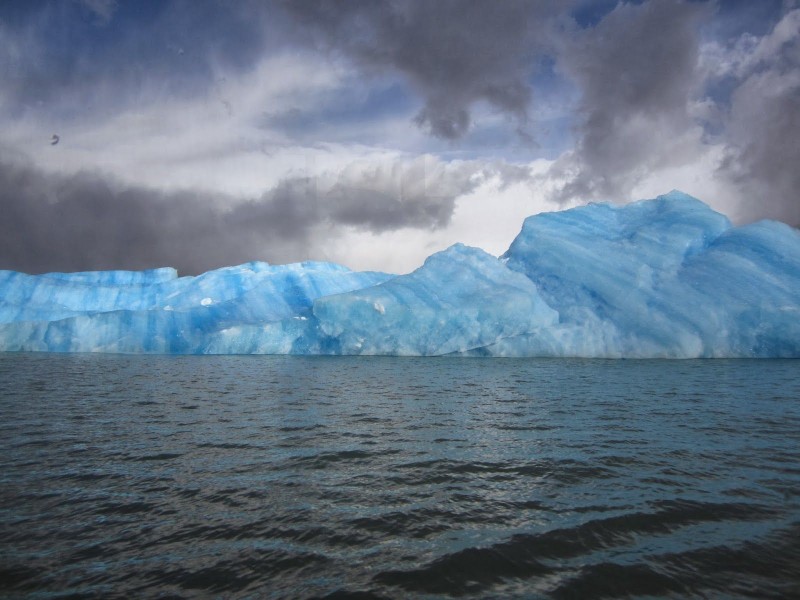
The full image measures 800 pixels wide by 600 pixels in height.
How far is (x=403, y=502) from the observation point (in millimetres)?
4262

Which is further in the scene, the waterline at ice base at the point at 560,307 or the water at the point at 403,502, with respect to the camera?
the waterline at ice base at the point at 560,307

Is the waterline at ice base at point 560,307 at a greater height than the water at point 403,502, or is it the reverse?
the waterline at ice base at point 560,307

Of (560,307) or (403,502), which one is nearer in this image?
(403,502)

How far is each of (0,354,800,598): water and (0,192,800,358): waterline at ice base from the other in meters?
16.2

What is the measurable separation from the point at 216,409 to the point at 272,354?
972 inches

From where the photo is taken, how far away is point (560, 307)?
26.8m

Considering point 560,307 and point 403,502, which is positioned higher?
point 560,307

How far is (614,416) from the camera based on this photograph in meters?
8.33

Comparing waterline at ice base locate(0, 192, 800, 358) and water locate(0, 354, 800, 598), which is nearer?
water locate(0, 354, 800, 598)

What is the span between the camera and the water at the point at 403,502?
292 cm

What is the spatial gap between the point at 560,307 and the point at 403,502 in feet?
79.9

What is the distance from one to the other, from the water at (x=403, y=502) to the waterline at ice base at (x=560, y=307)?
16.2m

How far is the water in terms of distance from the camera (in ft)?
9.58

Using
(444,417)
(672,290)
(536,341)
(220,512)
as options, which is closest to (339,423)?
(444,417)
